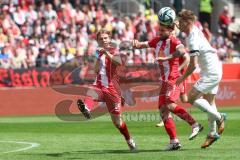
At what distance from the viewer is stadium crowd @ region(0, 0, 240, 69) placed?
27.5 metres

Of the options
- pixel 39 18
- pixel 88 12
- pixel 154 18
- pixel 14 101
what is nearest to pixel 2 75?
pixel 14 101

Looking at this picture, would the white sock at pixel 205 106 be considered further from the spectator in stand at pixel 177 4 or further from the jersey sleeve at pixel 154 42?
the spectator in stand at pixel 177 4

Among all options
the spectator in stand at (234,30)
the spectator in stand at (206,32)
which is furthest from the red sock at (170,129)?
the spectator in stand at (234,30)

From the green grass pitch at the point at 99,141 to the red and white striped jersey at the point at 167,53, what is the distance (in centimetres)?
122

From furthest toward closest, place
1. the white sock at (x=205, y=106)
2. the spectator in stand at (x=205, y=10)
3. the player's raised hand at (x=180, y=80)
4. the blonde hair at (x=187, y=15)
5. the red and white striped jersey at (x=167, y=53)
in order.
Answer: the spectator in stand at (x=205, y=10) → the red and white striped jersey at (x=167, y=53) → the white sock at (x=205, y=106) → the blonde hair at (x=187, y=15) → the player's raised hand at (x=180, y=80)

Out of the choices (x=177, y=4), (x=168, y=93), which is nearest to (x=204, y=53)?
(x=168, y=93)

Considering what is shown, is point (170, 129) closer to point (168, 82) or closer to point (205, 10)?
point (168, 82)

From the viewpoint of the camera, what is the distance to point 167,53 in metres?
13.3

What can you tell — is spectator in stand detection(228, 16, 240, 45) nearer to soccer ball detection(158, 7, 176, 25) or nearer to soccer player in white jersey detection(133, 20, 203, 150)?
soccer player in white jersey detection(133, 20, 203, 150)

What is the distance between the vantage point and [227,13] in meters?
35.7

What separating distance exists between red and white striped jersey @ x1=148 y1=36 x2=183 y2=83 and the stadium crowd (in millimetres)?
13480

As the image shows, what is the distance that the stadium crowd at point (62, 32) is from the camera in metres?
27.5

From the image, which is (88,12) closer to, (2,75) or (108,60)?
(2,75)

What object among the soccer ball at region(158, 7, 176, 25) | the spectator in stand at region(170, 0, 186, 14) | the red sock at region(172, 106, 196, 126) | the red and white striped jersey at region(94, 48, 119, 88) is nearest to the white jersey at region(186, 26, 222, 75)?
the soccer ball at region(158, 7, 176, 25)
